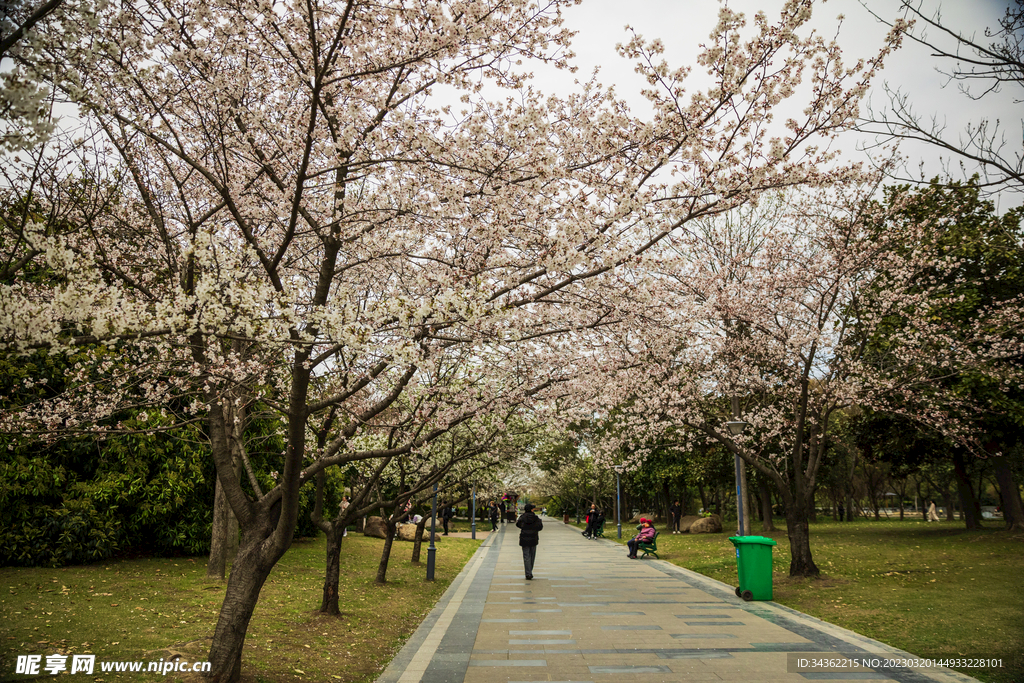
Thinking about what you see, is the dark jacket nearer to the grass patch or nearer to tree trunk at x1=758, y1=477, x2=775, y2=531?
the grass patch

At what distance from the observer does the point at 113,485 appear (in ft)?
39.9

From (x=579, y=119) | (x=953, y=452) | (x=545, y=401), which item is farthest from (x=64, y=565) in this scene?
(x=953, y=452)

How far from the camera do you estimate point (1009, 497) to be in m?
19.7

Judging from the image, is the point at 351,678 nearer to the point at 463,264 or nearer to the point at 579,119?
the point at 463,264

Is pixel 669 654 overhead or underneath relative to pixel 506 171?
underneath

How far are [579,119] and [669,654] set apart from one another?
5955 millimetres

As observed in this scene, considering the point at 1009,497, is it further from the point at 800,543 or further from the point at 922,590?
the point at 800,543

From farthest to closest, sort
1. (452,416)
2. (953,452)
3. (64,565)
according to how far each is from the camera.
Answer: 1. (953,452)
2. (64,565)
3. (452,416)

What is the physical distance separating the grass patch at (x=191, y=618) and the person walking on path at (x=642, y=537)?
7.05 m

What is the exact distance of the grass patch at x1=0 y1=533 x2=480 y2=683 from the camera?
652 centimetres

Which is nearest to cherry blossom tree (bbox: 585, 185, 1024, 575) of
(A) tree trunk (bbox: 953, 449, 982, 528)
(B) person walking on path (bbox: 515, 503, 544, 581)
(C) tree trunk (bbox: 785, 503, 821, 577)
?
(C) tree trunk (bbox: 785, 503, 821, 577)

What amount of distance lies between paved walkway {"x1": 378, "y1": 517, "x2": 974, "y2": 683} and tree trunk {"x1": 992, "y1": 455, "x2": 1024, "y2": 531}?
42.9 feet

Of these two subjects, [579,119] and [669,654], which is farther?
[669,654]

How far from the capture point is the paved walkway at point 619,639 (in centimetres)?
611
